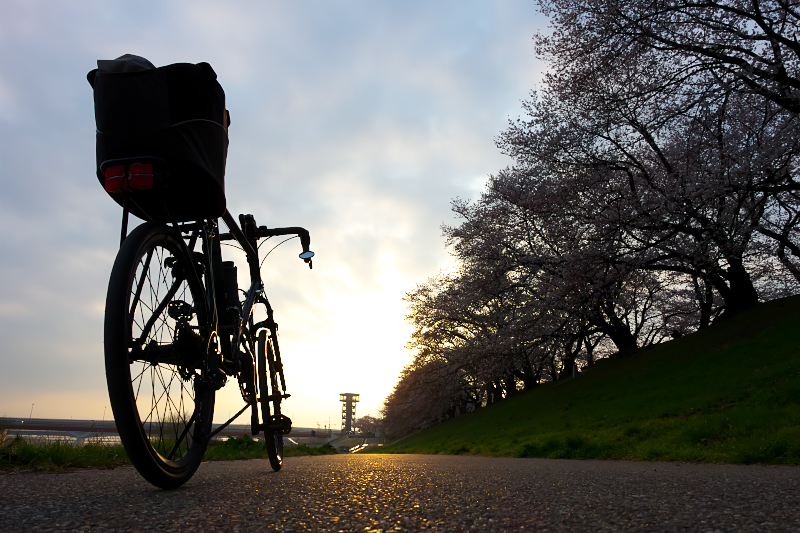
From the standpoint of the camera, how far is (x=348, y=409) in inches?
6142

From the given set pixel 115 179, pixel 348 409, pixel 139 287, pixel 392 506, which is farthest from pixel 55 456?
pixel 348 409

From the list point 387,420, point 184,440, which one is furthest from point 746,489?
point 387,420

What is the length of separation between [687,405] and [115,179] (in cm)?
1438

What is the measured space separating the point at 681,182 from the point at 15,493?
1766cm

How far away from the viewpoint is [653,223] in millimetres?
16469

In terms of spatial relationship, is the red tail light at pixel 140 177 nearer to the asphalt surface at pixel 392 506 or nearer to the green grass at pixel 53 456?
the asphalt surface at pixel 392 506

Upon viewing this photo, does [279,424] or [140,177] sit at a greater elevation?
[140,177]

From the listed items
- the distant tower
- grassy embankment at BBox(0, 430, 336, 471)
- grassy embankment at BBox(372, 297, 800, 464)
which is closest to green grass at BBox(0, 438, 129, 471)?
grassy embankment at BBox(0, 430, 336, 471)

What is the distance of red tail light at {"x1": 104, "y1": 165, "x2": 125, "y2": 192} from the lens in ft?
9.18

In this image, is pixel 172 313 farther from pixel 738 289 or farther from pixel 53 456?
pixel 738 289

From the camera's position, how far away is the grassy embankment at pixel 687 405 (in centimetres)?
816

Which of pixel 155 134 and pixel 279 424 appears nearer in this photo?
pixel 155 134

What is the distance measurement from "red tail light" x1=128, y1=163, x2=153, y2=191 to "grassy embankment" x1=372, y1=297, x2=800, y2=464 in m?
7.26

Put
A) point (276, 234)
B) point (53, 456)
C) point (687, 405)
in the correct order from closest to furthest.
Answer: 1. point (53, 456)
2. point (276, 234)
3. point (687, 405)
